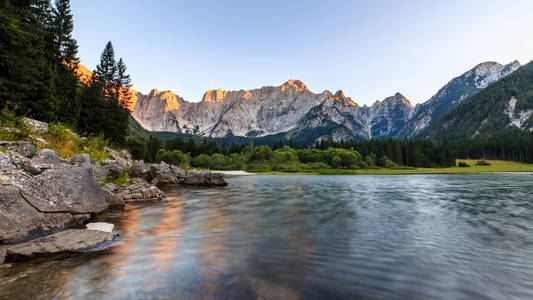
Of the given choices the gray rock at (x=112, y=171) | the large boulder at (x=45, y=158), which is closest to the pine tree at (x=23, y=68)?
the gray rock at (x=112, y=171)

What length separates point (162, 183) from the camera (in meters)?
44.9

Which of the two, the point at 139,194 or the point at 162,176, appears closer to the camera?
the point at 139,194

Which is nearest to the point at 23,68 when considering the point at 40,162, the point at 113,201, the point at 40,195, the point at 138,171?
the point at 138,171

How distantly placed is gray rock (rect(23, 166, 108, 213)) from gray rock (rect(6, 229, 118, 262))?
8.66 ft

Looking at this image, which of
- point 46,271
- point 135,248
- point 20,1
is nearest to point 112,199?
point 135,248

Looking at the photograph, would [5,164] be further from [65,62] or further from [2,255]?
[65,62]

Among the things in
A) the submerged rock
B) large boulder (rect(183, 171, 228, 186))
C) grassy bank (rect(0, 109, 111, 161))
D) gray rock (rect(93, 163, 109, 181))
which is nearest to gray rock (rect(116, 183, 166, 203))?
gray rock (rect(93, 163, 109, 181))

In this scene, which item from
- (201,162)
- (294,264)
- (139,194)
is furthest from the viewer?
(201,162)

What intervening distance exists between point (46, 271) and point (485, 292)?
43.1 feet

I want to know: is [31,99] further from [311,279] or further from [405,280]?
[405,280]

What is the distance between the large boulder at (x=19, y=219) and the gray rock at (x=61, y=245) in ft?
4.83

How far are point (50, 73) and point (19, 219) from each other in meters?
36.2

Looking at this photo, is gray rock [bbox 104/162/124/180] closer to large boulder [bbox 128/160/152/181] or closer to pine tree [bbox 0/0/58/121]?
pine tree [bbox 0/0/58/121]

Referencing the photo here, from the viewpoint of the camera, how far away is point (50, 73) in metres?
34.7
